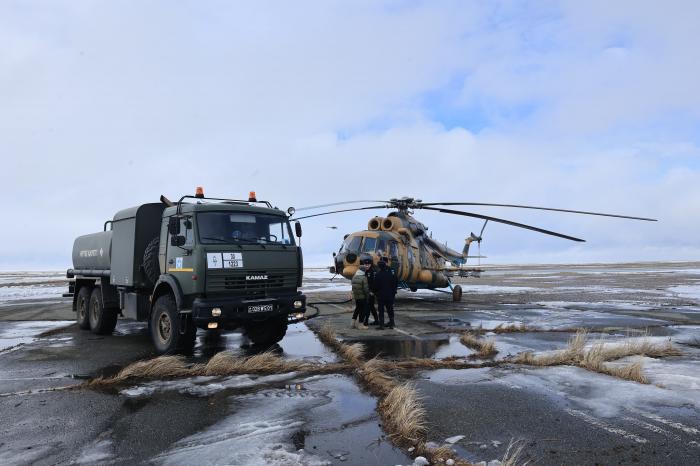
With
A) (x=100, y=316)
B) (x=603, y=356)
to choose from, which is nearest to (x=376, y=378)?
(x=603, y=356)

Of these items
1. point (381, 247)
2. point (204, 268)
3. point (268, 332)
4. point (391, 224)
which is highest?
point (391, 224)

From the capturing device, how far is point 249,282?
873 centimetres

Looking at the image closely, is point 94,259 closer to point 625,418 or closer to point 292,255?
point 292,255

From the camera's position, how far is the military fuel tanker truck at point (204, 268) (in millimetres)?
8391

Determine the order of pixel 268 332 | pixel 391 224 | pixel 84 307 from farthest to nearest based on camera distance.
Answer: pixel 391 224, pixel 84 307, pixel 268 332

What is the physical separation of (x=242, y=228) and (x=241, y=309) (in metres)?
1.64

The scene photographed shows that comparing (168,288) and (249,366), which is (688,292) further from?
(168,288)

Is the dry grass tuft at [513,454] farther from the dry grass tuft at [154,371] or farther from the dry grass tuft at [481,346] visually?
the dry grass tuft at [154,371]

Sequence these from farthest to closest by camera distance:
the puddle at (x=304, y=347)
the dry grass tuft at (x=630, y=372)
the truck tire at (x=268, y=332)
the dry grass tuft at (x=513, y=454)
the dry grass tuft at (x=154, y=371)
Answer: the truck tire at (x=268, y=332) → the puddle at (x=304, y=347) → the dry grass tuft at (x=154, y=371) → the dry grass tuft at (x=630, y=372) → the dry grass tuft at (x=513, y=454)

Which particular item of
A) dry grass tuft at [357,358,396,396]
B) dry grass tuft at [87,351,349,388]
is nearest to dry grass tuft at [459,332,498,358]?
dry grass tuft at [357,358,396,396]

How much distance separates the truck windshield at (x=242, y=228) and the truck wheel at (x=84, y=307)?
5.97m

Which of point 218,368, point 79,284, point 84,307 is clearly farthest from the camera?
point 79,284

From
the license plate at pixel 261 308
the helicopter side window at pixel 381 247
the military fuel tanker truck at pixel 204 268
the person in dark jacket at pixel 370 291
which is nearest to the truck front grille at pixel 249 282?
the military fuel tanker truck at pixel 204 268

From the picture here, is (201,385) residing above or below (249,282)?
below
